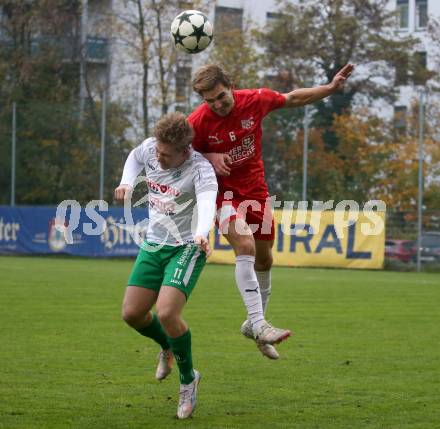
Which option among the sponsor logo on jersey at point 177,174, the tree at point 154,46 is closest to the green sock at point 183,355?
the sponsor logo on jersey at point 177,174

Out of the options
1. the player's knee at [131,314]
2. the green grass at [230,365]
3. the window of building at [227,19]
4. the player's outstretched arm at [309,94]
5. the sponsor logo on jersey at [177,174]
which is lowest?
the green grass at [230,365]

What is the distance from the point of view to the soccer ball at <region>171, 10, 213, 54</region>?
895cm

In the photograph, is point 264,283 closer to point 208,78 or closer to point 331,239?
point 208,78

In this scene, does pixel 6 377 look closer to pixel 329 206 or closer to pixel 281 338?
pixel 281 338

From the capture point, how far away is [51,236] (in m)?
32.7

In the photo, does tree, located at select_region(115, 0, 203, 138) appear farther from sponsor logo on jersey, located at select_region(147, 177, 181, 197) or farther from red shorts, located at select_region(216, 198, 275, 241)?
sponsor logo on jersey, located at select_region(147, 177, 181, 197)

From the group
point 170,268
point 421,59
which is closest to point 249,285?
point 170,268

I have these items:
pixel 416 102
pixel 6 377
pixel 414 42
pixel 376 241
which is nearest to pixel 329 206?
pixel 376 241

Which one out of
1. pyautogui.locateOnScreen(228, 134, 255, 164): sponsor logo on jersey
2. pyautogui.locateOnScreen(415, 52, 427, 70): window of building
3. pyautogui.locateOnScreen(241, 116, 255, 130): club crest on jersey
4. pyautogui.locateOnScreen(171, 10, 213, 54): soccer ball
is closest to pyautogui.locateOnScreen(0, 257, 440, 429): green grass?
pyautogui.locateOnScreen(228, 134, 255, 164): sponsor logo on jersey

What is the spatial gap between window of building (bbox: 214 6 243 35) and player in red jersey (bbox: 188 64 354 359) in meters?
30.3

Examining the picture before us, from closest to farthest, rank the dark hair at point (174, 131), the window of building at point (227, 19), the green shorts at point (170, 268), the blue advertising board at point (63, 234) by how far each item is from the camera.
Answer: the dark hair at point (174, 131), the green shorts at point (170, 268), the blue advertising board at point (63, 234), the window of building at point (227, 19)

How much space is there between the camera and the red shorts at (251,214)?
8750mm

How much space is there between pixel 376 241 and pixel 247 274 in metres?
19.4

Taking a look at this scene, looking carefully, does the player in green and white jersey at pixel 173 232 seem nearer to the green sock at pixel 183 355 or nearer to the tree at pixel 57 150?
the green sock at pixel 183 355
